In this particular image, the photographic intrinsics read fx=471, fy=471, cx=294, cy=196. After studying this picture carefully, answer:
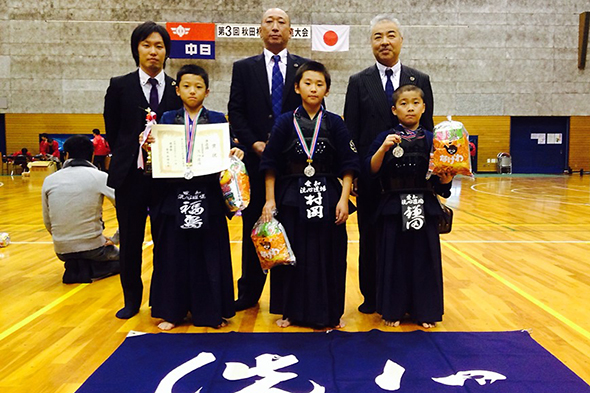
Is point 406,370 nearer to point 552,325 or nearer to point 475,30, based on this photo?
point 552,325

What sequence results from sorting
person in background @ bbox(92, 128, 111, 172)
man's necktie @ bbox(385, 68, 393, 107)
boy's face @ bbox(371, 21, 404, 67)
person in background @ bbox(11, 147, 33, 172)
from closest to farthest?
boy's face @ bbox(371, 21, 404, 67) < man's necktie @ bbox(385, 68, 393, 107) < person in background @ bbox(92, 128, 111, 172) < person in background @ bbox(11, 147, 33, 172)

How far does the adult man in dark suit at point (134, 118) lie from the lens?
284 centimetres

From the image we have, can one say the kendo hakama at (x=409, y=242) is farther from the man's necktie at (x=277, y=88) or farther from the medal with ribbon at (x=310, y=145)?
the man's necktie at (x=277, y=88)

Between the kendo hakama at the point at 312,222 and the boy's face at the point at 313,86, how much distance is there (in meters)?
0.13

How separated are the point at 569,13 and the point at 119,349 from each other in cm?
2071

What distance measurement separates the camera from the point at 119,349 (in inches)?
95.1

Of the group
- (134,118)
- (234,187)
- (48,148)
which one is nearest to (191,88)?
(134,118)

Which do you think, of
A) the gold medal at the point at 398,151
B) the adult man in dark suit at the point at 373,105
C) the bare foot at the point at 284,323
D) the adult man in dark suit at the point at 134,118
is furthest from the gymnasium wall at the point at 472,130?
the bare foot at the point at 284,323

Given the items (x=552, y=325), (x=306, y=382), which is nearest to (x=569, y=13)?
(x=552, y=325)

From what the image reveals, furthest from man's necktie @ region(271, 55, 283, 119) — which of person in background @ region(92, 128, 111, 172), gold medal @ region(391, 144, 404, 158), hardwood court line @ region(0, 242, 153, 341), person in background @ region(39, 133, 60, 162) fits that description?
person in background @ region(39, 133, 60, 162)

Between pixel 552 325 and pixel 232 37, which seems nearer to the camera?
pixel 552 325

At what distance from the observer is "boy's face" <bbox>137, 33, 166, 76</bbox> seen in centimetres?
280

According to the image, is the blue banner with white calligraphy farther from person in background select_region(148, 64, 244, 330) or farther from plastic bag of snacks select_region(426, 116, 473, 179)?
plastic bag of snacks select_region(426, 116, 473, 179)

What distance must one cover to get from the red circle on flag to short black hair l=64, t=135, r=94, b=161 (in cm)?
1447
